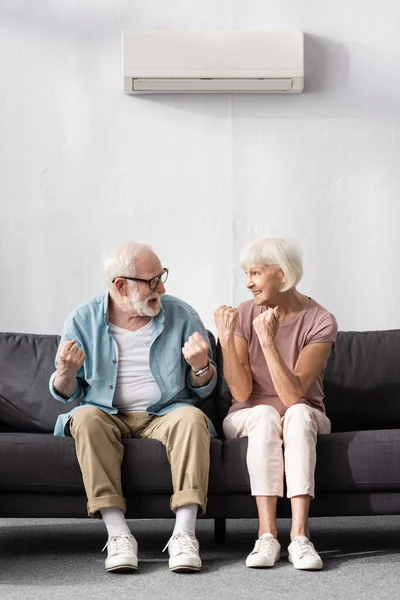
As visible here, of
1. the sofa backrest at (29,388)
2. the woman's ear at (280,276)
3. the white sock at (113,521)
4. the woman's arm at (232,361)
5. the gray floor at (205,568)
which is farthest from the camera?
the sofa backrest at (29,388)

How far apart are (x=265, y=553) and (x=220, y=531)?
18.5 inches

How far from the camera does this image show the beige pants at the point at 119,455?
2986 millimetres

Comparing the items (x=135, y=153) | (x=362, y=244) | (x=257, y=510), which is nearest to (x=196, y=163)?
(x=135, y=153)

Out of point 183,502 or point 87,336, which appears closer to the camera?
point 183,502

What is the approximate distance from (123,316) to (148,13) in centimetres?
177

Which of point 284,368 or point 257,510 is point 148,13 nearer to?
point 284,368

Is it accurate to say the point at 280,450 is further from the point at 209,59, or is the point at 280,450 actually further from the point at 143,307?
the point at 209,59

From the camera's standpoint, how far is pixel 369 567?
2980 millimetres

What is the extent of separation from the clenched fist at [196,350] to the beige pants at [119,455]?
0.19 meters

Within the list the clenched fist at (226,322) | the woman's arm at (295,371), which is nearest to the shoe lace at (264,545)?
the woman's arm at (295,371)

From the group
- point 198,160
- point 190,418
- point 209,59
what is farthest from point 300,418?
point 209,59

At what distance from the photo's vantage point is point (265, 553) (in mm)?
2932

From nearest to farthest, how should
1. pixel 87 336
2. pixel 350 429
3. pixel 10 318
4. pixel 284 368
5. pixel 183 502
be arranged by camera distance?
pixel 183 502
pixel 284 368
pixel 87 336
pixel 350 429
pixel 10 318

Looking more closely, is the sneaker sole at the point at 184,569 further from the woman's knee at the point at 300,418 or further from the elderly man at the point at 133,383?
the woman's knee at the point at 300,418
